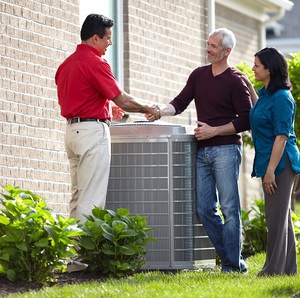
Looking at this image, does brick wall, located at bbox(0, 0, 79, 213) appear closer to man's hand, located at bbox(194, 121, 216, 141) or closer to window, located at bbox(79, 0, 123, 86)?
window, located at bbox(79, 0, 123, 86)

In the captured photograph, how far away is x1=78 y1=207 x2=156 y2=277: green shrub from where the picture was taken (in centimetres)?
835

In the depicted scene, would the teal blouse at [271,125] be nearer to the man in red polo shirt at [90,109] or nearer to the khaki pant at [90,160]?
the man in red polo shirt at [90,109]

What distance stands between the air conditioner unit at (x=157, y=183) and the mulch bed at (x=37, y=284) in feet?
2.71

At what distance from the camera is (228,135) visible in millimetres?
9039

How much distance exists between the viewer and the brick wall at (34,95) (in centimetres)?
952

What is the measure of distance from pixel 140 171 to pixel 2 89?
1.46 metres

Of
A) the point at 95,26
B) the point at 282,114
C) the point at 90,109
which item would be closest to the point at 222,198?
the point at 282,114

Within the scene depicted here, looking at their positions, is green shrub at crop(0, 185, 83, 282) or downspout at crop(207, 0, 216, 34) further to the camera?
downspout at crop(207, 0, 216, 34)

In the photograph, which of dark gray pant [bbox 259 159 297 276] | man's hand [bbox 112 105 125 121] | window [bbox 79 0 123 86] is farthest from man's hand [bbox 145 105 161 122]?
window [bbox 79 0 123 86]

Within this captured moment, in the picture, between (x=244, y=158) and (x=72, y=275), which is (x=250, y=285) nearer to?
(x=72, y=275)

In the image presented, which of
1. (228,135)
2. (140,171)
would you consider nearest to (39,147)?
(140,171)

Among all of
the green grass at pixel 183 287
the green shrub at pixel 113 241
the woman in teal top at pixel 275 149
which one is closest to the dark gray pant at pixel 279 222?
the woman in teal top at pixel 275 149

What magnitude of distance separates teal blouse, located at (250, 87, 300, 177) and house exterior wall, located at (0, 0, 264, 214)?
2.25m

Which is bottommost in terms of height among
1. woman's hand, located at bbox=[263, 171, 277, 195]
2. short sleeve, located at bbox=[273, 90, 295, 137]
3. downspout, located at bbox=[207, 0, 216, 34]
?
woman's hand, located at bbox=[263, 171, 277, 195]
